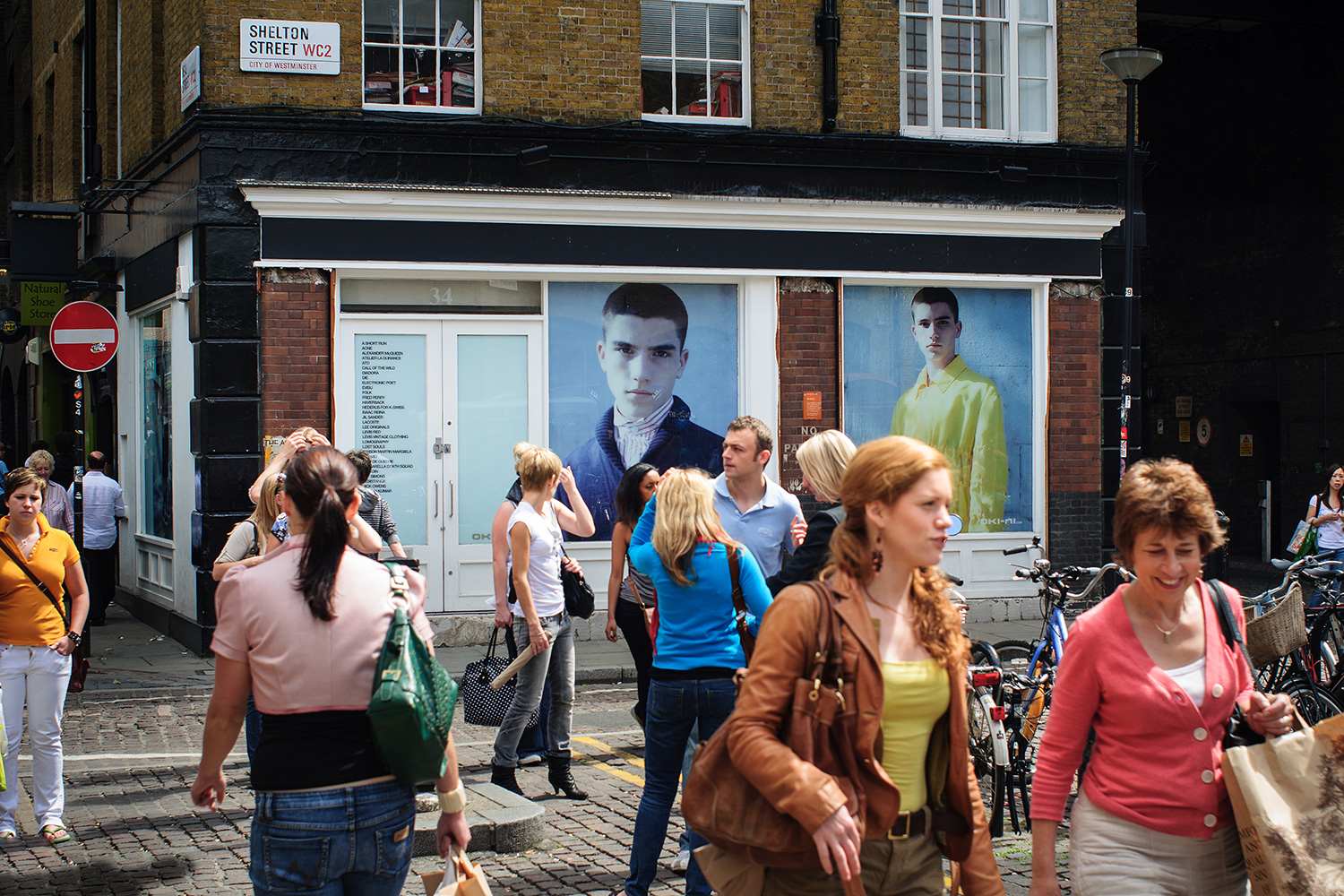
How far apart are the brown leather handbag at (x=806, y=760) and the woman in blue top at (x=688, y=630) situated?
2.09 meters

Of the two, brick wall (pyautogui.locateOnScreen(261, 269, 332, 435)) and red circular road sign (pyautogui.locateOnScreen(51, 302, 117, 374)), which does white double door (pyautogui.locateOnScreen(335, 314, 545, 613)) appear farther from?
red circular road sign (pyautogui.locateOnScreen(51, 302, 117, 374))

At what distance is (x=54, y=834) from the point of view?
6.30m

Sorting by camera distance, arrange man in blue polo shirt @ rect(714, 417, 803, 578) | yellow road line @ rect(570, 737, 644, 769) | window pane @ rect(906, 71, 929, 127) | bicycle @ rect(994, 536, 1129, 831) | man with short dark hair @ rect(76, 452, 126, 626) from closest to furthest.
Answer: man in blue polo shirt @ rect(714, 417, 803, 578), bicycle @ rect(994, 536, 1129, 831), yellow road line @ rect(570, 737, 644, 769), window pane @ rect(906, 71, 929, 127), man with short dark hair @ rect(76, 452, 126, 626)

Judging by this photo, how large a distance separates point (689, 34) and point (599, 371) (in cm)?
348

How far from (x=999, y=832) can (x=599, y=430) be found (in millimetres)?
7244

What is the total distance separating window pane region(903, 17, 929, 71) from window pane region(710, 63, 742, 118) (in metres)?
1.86

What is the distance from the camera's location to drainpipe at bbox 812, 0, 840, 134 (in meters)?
13.2

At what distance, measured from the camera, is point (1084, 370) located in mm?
14086

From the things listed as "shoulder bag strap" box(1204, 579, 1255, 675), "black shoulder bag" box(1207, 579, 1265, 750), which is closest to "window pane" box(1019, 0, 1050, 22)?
"black shoulder bag" box(1207, 579, 1265, 750)

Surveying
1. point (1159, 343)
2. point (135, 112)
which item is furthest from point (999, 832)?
point (1159, 343)

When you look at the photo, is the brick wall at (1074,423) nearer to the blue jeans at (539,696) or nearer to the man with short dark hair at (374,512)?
the blue jeans at (539,696)

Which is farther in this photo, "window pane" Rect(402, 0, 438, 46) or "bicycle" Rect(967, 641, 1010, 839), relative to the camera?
"window pane" Rect(402, 0, 438, 46)

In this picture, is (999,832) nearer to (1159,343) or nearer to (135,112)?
(135,112)

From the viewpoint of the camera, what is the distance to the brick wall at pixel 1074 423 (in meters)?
14.0
